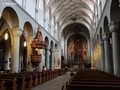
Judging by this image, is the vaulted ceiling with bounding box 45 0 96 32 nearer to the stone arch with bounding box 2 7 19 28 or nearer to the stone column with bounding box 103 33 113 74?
the stone column with bounding box 103 33 113 74

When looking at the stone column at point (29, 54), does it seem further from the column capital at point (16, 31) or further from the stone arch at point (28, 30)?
the column capital at point (16, 31)

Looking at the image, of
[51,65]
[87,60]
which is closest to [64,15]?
[51,65]

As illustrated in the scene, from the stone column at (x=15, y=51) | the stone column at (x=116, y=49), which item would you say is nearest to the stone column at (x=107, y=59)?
the stone column at (x=116, y=49)

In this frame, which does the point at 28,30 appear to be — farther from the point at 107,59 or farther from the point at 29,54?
the point at 107,59

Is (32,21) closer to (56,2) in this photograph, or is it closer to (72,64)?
(56,2)

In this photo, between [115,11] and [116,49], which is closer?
[116,49]

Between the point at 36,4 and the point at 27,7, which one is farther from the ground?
the point at 36,4

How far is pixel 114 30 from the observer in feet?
37.2

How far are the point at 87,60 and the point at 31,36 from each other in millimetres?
30833

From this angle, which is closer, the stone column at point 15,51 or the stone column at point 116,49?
the stone column at point 116,49

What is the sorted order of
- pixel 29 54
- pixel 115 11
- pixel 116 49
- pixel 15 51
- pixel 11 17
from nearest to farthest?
pixel 116 49 → pixel 115 11 → pixel 11 17 → pixel 15 51 → pixel 29 54

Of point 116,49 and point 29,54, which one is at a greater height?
point 116,49

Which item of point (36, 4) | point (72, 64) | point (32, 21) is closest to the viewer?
point (32, 21)

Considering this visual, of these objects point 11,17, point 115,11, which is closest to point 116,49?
point 115,11
